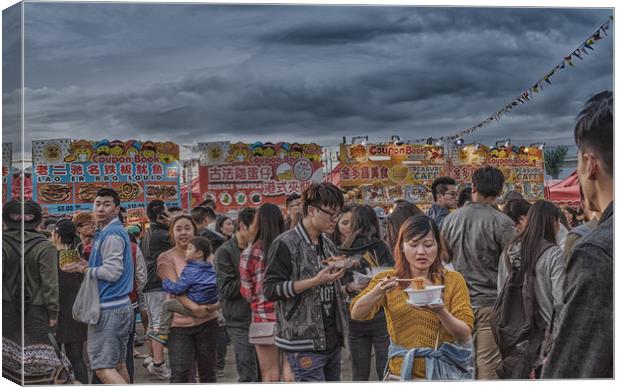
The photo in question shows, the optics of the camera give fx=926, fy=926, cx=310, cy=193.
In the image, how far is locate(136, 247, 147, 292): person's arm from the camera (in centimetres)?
563

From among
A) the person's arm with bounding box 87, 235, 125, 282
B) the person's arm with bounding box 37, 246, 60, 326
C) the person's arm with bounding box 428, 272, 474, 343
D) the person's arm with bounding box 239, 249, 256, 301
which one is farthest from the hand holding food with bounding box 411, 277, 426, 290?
the person's arm with bounding box 37, 246, 60, 326

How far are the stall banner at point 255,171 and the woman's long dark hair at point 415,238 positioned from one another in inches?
23.6

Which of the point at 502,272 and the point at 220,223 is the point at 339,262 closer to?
the point at 220,223

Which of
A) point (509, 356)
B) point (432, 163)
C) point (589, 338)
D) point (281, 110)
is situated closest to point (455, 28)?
point (432, 163)

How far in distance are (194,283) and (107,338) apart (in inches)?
23.8

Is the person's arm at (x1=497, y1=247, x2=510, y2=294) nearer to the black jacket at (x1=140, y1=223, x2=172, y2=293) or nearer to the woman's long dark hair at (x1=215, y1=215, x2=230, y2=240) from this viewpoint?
the woman's long dark hair at (x1=215, y1=215, x2=230, y2=240)

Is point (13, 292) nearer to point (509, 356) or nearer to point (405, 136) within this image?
point (405, 136)

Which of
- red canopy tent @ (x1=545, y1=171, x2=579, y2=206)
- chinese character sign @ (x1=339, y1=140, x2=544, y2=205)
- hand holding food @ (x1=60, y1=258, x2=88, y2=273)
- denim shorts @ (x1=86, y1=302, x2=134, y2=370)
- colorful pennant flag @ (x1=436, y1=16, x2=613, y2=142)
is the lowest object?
denim shorts @ (x1=86, y1=302, x2=134, y2=370)

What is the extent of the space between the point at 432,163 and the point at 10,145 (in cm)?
254

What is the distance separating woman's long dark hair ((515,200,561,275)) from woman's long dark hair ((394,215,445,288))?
1.72ft

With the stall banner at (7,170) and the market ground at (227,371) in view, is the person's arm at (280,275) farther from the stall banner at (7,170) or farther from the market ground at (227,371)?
the stall banner at (7,170)

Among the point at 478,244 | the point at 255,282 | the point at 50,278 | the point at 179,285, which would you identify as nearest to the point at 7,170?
the point at 50,278

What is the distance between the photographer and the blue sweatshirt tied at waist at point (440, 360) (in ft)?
17.6

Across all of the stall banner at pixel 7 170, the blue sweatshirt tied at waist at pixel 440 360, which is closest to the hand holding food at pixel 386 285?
the blue sweatshirt tied at waist at pixel 440 360
